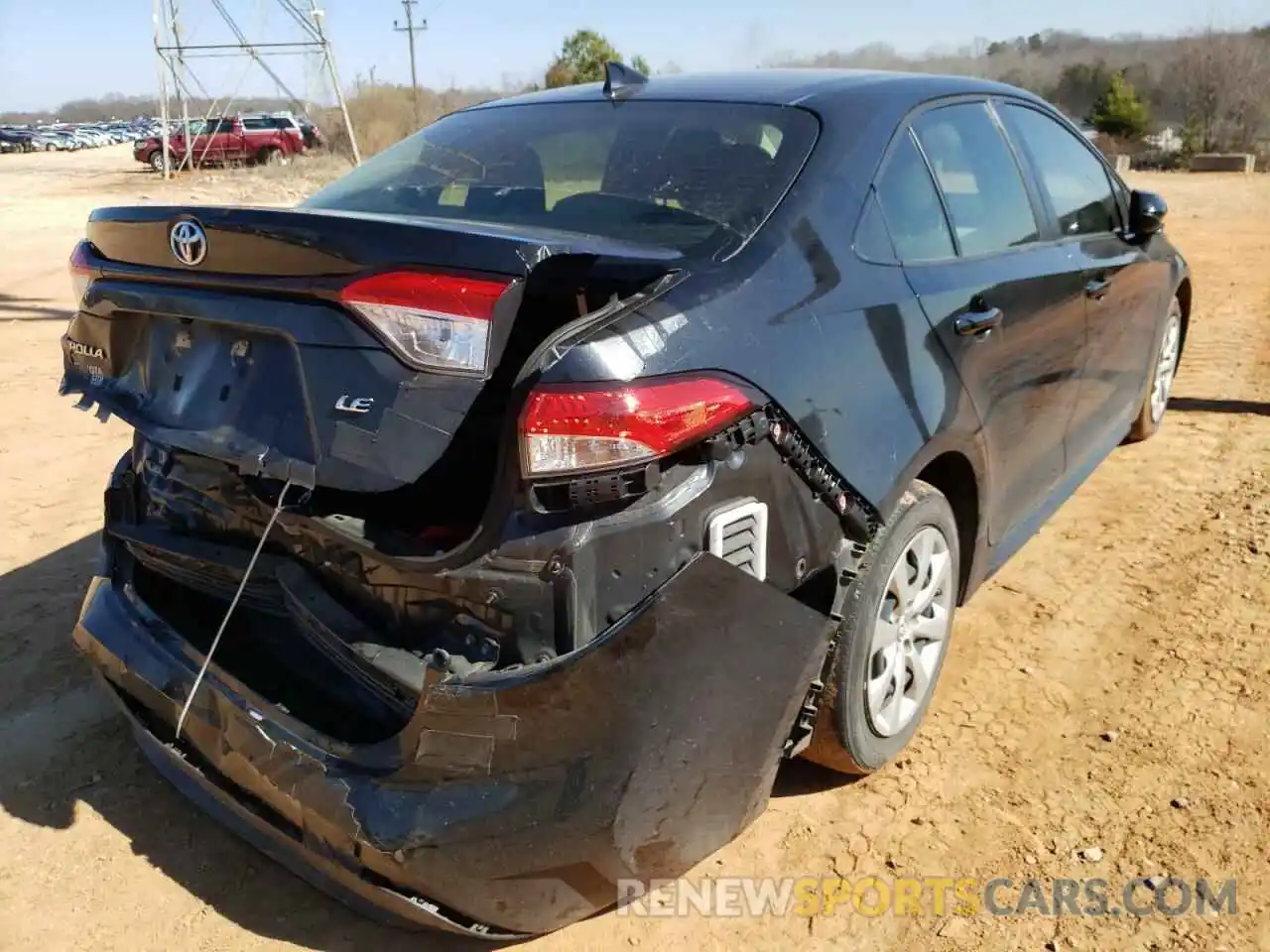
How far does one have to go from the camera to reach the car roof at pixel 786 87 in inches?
112

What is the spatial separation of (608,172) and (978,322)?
1087 millimetres

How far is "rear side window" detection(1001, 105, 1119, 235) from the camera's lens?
11.8 ft

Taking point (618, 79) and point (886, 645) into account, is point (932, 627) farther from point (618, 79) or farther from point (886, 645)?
point (618, 79)

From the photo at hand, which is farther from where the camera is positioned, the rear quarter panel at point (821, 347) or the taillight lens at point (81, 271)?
the taillight lens at point (81, 271)

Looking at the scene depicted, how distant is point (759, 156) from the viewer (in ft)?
8.47

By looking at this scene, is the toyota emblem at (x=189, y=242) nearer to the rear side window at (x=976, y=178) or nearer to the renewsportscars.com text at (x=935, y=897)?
the renewsportscars.com text at (x=935, y=897)

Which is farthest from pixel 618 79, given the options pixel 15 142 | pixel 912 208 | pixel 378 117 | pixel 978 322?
pixel 15 142

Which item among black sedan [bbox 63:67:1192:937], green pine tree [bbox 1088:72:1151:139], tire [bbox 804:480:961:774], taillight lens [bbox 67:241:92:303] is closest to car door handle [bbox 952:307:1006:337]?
black sedan [bbox 63:67:1192:937]

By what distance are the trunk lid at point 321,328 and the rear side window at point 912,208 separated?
0.76m

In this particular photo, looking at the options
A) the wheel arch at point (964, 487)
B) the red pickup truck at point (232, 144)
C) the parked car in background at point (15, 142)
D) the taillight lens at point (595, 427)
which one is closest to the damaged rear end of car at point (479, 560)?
the taillight lens at point (595, 427)

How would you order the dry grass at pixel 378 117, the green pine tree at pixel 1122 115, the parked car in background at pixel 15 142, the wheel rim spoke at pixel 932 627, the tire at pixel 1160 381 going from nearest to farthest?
the wheel rim spoke at pixel 932 627 → the tire at pixel 1160 381 → the green pine tree at pixel 1122 115 → the dry grass at pixel 378 117 → the parked car in background at pixel 15 142

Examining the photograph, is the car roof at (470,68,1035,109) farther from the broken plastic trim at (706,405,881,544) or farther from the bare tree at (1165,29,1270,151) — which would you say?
the bare tree at (1165,29,1270,151)

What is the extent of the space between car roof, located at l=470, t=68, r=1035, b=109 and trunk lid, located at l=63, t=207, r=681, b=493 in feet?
2.90

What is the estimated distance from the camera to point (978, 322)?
9.29 ft
